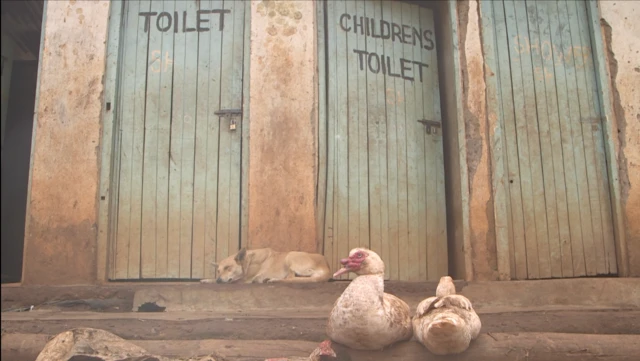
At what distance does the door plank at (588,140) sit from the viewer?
20.0ft

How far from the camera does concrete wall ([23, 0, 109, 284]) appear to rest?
19.1ft

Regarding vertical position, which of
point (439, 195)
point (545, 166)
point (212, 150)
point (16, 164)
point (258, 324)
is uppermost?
point (16, 164)

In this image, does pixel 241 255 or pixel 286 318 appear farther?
pixel 241 255

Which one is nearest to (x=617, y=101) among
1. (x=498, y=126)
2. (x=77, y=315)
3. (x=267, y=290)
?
(x=498, y=126)

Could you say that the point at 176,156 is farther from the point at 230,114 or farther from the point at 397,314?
the point at 397,314

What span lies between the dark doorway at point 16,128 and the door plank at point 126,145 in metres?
2.66

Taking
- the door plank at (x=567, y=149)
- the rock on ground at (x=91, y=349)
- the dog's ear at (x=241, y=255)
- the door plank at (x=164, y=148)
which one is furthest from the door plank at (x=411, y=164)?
the rock on ground at (x=91, y=349)

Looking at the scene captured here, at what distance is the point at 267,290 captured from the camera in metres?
5.36

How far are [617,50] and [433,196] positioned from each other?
7.72 ft

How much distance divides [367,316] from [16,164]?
7.34 meters

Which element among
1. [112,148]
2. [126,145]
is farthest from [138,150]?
[112,148]

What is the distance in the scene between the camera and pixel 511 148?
6.23m

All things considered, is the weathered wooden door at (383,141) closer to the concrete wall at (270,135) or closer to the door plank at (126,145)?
the concrete wall at (270,135)

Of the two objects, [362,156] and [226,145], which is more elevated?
[226,145]
